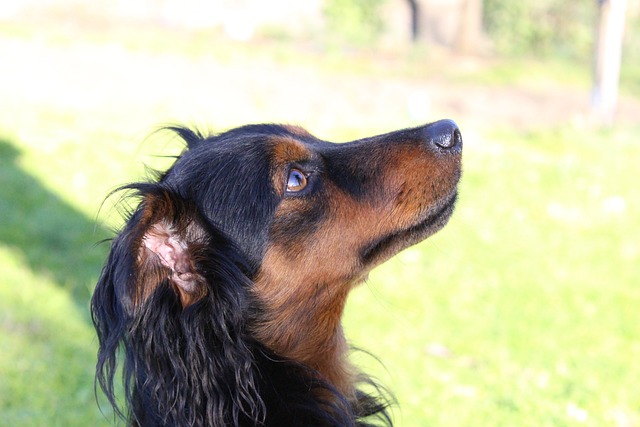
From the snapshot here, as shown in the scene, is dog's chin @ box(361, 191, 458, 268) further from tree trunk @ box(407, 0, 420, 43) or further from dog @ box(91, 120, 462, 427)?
tree trunk @ box(407, 0, 420, 43)

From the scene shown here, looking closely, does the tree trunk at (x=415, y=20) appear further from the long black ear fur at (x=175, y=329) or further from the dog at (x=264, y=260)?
the long black ear fur at (x=175, y=329)

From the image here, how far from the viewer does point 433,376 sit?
5355 mm

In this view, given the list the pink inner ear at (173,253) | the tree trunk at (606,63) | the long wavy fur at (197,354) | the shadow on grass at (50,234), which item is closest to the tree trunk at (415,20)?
the tree trunk at (606,63)

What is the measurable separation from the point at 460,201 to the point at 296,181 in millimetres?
5291

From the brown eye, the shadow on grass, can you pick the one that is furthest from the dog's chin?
the shadow on grass

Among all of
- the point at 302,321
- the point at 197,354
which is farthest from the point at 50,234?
the point at 197,354

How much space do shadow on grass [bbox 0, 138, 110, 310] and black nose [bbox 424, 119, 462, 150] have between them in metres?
3.59

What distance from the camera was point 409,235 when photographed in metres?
3.06

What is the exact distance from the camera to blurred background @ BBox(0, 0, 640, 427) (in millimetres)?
5199

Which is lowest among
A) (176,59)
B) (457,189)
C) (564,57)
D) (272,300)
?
(564,57)

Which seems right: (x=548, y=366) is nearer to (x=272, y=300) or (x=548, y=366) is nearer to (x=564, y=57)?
(x=272, y=300)

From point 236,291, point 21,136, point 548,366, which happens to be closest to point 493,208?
point 548,366

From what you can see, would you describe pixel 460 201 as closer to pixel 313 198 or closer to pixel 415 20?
pixel 313 198

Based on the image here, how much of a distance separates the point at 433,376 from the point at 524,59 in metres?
15.6
